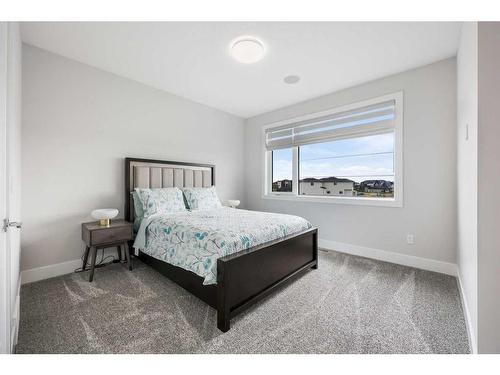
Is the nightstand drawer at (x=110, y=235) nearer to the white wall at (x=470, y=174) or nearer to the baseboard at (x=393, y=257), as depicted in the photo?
the baseboard at (x=393, y=257)

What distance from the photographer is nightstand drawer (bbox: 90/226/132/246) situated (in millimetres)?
2401

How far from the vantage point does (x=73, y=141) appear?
2648mm

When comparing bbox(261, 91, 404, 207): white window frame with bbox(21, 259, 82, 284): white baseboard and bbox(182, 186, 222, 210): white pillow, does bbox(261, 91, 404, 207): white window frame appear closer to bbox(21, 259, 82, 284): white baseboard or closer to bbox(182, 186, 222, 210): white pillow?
bbox(182, 186, 222, 210): white pillow

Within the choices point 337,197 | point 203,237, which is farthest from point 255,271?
point 337,197

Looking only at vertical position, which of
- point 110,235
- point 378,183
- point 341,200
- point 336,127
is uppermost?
point 336,127

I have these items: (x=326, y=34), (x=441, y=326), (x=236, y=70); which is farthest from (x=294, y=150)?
(x=441, y=326)

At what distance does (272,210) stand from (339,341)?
9.58ft

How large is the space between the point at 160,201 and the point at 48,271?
1391mm

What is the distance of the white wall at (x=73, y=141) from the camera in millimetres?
2393

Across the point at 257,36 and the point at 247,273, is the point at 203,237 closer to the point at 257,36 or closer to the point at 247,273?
the point at 247,273

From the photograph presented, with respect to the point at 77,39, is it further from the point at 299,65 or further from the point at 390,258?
the point at 390,258

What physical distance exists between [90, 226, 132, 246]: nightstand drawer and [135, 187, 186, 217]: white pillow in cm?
29

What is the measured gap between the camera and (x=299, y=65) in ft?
8.89

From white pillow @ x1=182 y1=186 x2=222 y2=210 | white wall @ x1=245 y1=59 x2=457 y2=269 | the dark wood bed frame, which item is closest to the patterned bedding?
the dark wood bed frame
